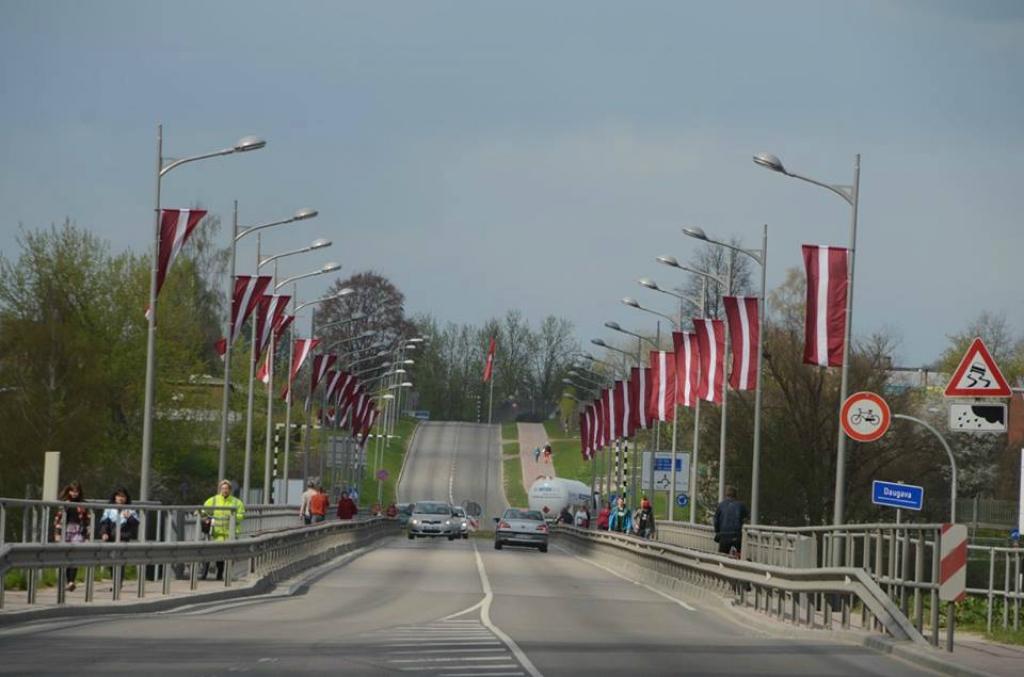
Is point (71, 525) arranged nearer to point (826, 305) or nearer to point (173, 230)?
point (173, 230)

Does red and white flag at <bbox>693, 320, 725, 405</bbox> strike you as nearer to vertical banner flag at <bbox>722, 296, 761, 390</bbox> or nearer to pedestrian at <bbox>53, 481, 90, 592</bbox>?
vertical banner flag at <bbox>722, 296, 761, 390</bbox>

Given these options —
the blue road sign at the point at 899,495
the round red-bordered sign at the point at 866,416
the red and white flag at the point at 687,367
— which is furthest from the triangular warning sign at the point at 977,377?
the red and white flag at the point at 687,367

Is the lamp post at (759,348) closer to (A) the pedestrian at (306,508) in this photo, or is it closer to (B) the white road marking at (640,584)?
(B) the white road marking at (640,584)

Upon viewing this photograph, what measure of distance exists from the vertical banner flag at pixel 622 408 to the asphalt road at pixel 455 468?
68371mm

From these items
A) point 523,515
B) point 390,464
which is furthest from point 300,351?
point 390,464

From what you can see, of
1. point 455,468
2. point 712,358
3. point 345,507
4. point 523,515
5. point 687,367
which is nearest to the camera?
point 712,358

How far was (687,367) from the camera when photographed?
2032 inches

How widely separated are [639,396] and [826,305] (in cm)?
2870

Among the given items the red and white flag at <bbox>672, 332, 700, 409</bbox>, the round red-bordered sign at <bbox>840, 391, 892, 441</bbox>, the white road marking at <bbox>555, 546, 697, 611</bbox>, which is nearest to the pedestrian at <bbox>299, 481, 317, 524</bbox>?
the white road marking at <bbox>555, 546, 697, 611</bbox>

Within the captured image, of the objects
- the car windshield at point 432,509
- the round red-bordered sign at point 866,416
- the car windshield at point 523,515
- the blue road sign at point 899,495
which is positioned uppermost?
the round red-bordered sign at point 866,416

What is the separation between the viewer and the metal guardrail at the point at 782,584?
2272cm

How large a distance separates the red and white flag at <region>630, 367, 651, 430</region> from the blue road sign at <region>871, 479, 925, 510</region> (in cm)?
2625

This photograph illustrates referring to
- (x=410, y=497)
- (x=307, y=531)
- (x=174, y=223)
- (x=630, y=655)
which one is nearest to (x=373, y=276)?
(x=410, y=497)

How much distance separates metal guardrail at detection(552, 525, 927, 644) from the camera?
22717 millimetres
